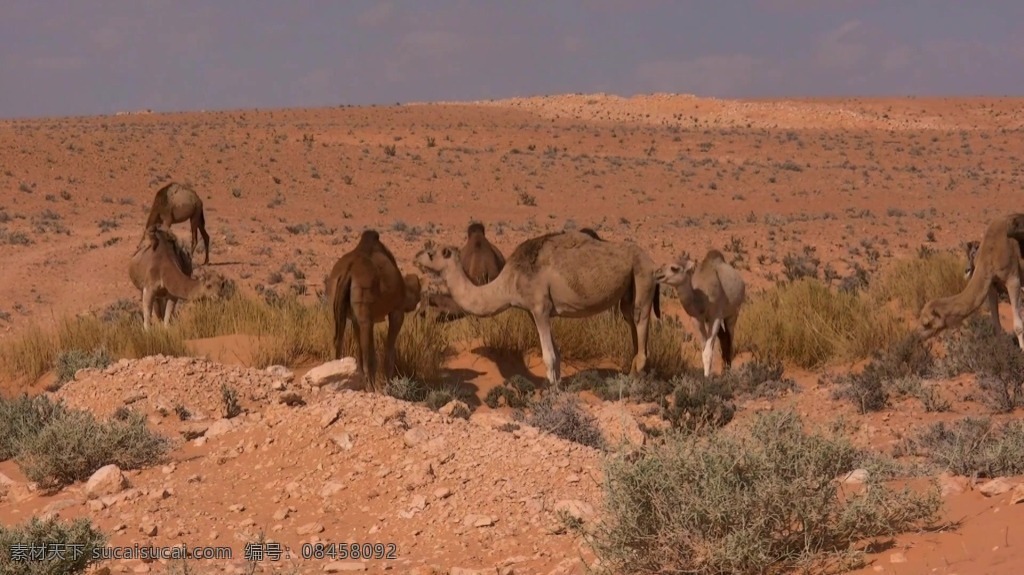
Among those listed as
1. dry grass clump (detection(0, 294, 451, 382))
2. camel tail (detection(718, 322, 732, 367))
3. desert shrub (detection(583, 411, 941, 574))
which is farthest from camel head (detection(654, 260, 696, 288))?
desert shrub (detection(583, 411, 941, 574))

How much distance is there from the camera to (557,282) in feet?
40.2

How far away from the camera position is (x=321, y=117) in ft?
263

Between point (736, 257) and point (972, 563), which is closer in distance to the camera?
point (972, 563)

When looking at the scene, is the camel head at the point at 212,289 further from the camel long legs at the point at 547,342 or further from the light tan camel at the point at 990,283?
the light tan camel at the point at 990,283

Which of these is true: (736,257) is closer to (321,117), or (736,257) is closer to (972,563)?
(972,563)

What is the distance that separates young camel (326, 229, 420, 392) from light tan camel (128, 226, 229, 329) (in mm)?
3468

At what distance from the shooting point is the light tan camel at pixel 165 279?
15.1m

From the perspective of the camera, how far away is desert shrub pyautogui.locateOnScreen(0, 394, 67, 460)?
9.35 m

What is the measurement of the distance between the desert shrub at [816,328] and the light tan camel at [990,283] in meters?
1.11

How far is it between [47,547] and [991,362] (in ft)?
30.9

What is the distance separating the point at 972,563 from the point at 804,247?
2197 cm

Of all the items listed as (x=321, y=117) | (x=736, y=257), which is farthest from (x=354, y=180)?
(x=321, y=117)

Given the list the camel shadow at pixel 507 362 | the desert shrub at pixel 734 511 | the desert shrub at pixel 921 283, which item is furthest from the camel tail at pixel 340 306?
the desert shrub at pixel 921 283

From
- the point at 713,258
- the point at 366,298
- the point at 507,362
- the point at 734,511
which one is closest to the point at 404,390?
the point at 366,298
